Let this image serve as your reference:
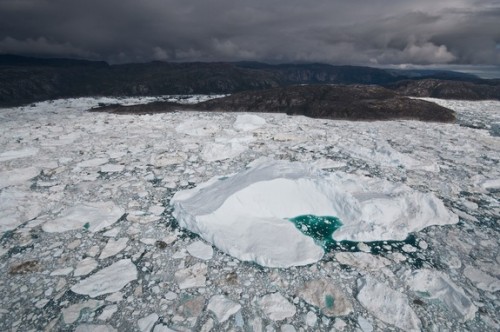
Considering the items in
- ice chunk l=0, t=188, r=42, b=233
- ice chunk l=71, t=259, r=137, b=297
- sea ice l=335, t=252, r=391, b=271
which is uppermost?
ice chunk l=0, t=188, r=42, b=233

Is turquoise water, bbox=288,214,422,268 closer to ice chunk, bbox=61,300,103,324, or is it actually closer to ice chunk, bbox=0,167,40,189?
ice chunk, bbox=61,300,103,324

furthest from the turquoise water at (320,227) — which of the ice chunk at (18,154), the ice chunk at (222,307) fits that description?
the ice chunk at (18,154)

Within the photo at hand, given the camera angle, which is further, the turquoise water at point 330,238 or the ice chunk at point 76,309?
the turquoise water at point 330,238

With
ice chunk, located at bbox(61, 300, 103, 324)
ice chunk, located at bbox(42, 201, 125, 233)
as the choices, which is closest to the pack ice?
ice chunk, located at bbox(42, 201, 125, 233)

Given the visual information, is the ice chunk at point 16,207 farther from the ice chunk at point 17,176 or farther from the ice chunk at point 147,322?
the ice chunk at point 147,322

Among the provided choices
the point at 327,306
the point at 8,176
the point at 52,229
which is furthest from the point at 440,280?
the point at 8,176

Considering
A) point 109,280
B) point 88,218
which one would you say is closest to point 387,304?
point 109,280
